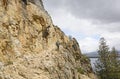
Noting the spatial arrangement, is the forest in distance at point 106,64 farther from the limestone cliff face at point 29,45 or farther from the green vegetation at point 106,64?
the limestone cliff face at point 29,45

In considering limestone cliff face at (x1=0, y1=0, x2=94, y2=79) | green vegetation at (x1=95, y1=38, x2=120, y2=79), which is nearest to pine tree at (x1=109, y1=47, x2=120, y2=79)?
green vegetation at (x1=95, y1=38, x2=120, y2=79)

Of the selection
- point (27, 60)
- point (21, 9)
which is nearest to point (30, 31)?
point (21, 9)

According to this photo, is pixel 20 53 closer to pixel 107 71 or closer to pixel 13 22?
pixel 13 22

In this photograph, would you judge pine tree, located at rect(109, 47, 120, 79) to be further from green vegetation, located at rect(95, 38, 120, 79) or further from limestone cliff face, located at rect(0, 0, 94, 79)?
limestone cliff face, located at rect(0, 0, 94, 79)

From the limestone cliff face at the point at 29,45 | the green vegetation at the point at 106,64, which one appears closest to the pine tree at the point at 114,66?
the green vegetation at the point at 106,64

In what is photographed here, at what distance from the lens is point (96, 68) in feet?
290

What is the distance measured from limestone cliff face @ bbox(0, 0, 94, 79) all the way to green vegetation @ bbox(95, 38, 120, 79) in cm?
3779

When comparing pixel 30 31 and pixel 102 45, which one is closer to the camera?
pixel 30 31

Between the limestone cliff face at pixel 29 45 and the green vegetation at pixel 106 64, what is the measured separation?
37.8 metres

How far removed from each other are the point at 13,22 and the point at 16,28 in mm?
817

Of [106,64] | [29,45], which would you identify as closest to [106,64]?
[106,64]

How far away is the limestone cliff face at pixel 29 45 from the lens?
120ft

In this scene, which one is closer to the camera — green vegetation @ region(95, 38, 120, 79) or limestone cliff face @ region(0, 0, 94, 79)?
limestone cliff face @ region(0, 0, 94, 79)

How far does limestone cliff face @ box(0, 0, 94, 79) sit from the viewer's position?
36.4 metres
